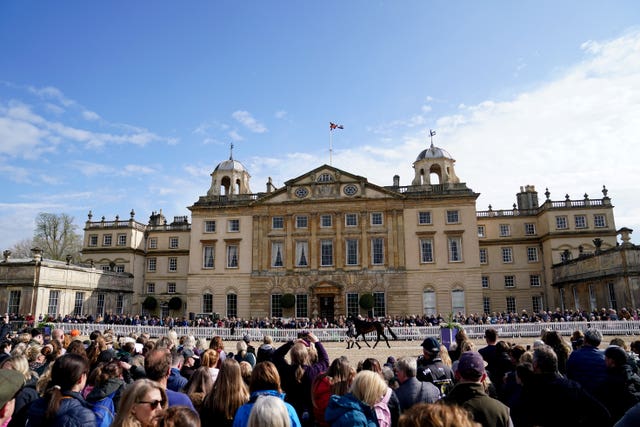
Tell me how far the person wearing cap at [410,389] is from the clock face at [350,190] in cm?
3265

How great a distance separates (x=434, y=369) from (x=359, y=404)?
264 cm

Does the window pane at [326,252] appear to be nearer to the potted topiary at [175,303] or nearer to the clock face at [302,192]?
the clock face at [302,192]

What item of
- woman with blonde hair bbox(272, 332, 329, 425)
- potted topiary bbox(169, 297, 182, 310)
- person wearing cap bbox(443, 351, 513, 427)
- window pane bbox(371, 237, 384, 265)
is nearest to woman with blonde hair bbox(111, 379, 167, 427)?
person wearing cap bbox(443, 351, 513, 427)

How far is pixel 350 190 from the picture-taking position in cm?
3781

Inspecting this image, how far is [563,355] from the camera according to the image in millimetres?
6562

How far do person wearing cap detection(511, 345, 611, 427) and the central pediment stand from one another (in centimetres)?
3313

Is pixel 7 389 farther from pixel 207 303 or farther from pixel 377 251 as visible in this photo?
pixel 207 303

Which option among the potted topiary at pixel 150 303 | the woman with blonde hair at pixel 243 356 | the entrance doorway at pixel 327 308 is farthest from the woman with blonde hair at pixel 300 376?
the potted topiary at pixel 150 303

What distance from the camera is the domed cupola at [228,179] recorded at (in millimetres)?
42969

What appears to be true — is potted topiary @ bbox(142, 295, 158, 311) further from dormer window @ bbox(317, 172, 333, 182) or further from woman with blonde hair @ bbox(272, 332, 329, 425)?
woman with blonde hair @ bbox(272, 332, 329, 425)

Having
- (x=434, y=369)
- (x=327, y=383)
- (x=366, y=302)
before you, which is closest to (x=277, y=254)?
(x=366, y=302)

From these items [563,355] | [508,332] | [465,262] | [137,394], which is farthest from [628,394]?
[465,262]

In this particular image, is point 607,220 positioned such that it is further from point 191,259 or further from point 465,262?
point 191,259

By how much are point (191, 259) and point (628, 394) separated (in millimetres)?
37084
